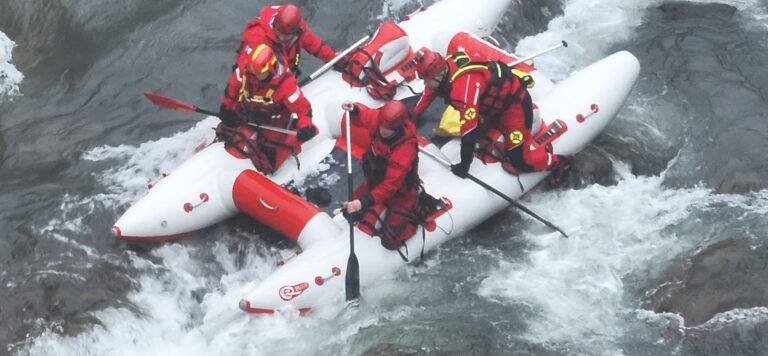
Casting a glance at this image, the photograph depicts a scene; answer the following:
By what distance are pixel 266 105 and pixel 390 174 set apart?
1521mm

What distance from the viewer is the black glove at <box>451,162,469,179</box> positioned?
Result: 8.03 m

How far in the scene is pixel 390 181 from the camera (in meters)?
7.00

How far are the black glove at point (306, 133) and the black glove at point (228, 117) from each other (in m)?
0.66

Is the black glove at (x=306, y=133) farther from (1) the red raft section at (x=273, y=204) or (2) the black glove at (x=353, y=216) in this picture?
(2) the black glove at (x=353, y=216)

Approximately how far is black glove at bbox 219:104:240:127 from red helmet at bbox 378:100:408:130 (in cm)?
196

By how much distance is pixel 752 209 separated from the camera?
8.34 meters

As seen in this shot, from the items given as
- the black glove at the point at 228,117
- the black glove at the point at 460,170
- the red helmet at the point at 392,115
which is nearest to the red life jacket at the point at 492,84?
the black glove at the point at 460,170

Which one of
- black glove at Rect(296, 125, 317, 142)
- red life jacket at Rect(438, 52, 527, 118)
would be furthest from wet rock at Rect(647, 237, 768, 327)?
black glove at Rect(296, 125, 317, 142)

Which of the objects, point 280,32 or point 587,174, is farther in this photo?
point 587,174

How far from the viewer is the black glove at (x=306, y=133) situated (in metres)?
7.79


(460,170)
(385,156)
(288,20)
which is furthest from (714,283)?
(288,20)

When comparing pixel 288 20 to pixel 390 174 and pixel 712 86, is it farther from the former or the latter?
pixel 712 86

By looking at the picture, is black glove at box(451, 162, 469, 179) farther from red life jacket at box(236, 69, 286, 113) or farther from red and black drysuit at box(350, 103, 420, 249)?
red life jacket at box(236, 69, 286, 113)

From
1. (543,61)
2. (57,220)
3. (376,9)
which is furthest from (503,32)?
(57,220)
